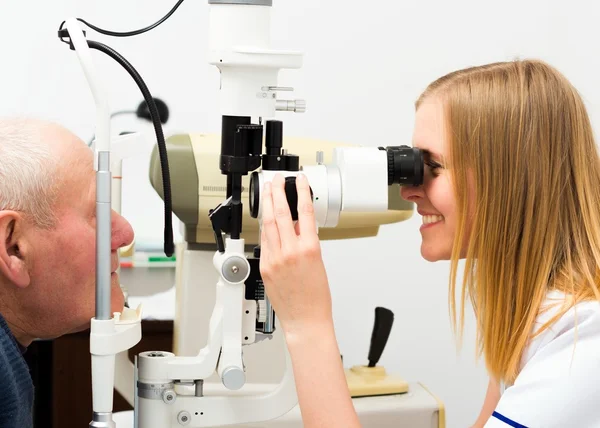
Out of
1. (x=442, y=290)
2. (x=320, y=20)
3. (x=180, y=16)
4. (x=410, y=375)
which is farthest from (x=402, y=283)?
(x=180, y=16)

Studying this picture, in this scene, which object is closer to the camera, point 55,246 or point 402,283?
point 55,246

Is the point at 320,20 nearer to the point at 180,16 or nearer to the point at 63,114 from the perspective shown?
the point at 180,16

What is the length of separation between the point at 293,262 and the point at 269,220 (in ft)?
0.23

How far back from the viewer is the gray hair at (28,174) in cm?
121

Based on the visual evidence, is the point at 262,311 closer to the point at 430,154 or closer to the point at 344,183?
the point at 344,183

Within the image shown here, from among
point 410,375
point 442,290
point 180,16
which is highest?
point 180,16

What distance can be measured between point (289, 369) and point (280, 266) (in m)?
0.18

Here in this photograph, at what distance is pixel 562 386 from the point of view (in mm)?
1106

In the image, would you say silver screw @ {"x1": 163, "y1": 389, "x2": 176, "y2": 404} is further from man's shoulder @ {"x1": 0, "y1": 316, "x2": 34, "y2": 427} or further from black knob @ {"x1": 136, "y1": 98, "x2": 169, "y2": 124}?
black knob @ {"x1": 136, "y1": 98, "x2": 169, "y2": 124}

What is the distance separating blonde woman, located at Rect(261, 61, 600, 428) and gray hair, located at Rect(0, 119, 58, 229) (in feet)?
1.10

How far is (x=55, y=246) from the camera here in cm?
→ 125

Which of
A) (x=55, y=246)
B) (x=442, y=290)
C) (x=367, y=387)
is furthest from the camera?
(x=442, y=290)

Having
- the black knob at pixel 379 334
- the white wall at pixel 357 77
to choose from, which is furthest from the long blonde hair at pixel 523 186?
the white wall at pixel 357 77

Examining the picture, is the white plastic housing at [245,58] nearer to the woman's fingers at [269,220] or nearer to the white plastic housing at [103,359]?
the woman's fingers at [269,220]
